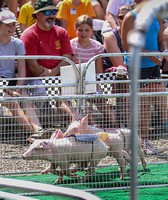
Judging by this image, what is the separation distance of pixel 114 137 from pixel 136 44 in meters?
4.26

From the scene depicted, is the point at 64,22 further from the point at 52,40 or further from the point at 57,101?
the point at 57,101

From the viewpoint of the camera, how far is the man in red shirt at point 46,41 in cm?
899

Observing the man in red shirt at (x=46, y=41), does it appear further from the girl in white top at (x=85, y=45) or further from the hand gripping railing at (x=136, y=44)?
the hand gripping railing at (x=136, y=44)

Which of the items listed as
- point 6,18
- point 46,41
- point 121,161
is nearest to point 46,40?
point 46,41

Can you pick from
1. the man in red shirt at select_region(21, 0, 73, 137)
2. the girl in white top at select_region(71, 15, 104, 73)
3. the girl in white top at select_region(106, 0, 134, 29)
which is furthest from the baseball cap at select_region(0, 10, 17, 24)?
the girl in white top at select_region(106, 0, 134, 29)

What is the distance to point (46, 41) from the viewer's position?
9.12m

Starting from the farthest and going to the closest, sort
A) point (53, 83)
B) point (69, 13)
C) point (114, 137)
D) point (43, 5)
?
point (69, 13) → point (43, 5) → point (53, 83) → point (114, 137)

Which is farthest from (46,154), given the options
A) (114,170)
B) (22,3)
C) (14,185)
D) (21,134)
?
(22,3)

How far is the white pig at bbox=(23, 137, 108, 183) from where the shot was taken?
6375 mm

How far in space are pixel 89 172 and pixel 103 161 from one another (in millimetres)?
714

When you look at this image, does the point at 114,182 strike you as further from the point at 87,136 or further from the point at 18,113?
the point at 18,113

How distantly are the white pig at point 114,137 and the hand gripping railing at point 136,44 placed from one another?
3920mm

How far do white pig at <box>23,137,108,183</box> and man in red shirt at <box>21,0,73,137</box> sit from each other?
2.58 metres

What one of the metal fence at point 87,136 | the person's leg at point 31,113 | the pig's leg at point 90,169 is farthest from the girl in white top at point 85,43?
the pig's leg at point 90,169
